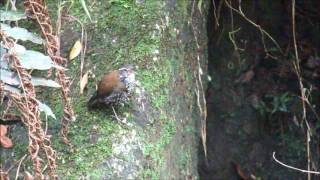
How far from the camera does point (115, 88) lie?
1.50m

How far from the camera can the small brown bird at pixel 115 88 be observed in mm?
1493

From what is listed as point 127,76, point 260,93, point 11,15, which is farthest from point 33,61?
point 260,93

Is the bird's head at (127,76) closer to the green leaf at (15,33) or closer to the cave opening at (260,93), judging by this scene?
the green leaf at (15,33)

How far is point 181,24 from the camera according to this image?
1857mm

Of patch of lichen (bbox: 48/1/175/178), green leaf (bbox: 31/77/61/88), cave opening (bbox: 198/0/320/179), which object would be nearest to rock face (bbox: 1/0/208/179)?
patch of lichen (bbox: 48/1/175/178)

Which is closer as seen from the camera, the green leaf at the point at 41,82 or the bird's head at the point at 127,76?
the green leaf at the point at 41,82

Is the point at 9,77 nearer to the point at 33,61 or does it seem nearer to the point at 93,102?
the point at 33,61

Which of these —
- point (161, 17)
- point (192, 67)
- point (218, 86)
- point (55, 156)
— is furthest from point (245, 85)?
point (55, 156)

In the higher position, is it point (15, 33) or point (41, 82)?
point (15, 33)

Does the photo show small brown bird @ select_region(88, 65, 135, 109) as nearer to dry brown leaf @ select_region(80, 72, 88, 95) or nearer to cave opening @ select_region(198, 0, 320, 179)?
dry brown leaf @ select_region(80, 72, 88, 95)

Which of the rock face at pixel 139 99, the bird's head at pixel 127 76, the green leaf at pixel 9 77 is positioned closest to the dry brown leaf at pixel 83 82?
the rock face at pixel 139 99

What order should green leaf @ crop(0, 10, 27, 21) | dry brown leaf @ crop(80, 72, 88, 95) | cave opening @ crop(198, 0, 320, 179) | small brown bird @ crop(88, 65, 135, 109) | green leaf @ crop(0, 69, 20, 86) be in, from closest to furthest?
green leaf @ crop(0, 69, 20, 86) < green leaf @ crop(0, 10, 27, 21) < small brown bird @ crop(88, 65, 135, 109) < dry brown leaf @ crop(80, 72, 88, 95) < cave opening @ crop(198, 0, 320, 179)

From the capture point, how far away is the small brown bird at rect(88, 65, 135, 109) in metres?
1.49

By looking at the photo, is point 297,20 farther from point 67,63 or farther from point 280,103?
point 67,63
